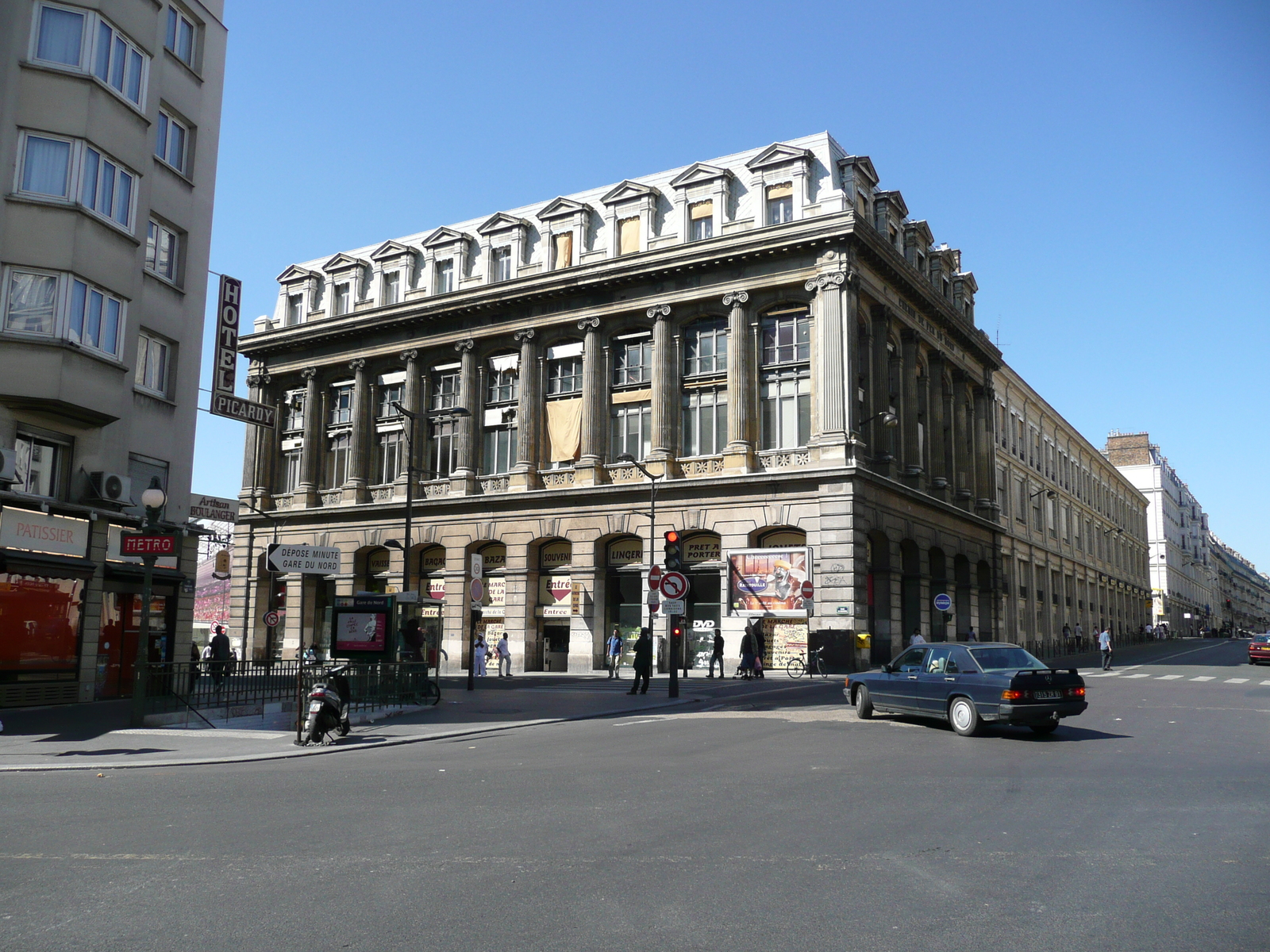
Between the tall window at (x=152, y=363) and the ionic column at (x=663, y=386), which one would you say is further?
the ionic column at (x=663, y=386)

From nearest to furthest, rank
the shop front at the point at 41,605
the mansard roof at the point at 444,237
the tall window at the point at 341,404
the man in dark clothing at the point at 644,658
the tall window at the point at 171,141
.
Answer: the shop front at the point at 41,605
the tall window at the point at 171,141
the man in dark clothing at the point at 644,658
the mansard roof at the point at 444,237
the tall window at the point at 341,404

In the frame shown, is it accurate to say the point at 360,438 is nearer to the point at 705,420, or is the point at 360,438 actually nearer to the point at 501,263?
the point at 501,263

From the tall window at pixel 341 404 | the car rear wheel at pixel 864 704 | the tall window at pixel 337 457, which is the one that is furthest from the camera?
the tall window at pixel 341 404

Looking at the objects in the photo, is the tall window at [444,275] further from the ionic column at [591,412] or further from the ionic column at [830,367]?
the ionic column at [830,367]

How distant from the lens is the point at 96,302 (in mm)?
22453

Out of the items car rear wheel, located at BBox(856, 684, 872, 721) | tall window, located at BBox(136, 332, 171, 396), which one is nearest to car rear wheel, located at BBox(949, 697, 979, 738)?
car rear wheel, located at BBox(856, 684, 872, 721)

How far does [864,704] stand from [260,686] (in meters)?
12.1

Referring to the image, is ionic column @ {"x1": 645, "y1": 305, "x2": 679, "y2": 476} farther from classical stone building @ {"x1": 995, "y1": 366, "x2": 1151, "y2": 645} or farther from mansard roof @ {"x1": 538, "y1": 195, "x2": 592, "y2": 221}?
classical stone building @ {"x1": 995, "y1": 366, "x2": 1151, "y2": 645}

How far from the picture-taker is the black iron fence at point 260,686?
713 inches

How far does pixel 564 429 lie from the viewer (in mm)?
44438

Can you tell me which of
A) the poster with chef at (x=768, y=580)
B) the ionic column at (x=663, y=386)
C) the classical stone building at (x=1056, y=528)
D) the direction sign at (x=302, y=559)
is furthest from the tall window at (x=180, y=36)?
the classical stone building at (x=1056, y=528)

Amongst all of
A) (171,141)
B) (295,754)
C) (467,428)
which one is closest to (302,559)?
(295,754)

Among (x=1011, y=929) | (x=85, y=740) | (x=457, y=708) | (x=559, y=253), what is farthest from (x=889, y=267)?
(x=1011, y=929)

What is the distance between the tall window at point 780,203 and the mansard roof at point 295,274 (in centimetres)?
2604
